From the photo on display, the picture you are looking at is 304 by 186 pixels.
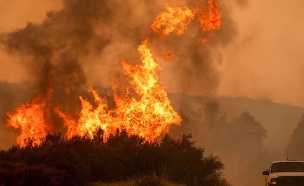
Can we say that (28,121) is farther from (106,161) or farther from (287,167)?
(287,167)

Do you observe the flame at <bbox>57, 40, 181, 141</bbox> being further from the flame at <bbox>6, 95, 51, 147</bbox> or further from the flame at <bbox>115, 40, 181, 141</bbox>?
the flame at <bbox>6, 95, 51, 147</bbox>

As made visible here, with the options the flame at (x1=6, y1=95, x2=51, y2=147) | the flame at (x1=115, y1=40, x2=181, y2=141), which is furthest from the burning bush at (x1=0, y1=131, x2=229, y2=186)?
the flame at (x1=6, y1=95, x2=51, y2=147)

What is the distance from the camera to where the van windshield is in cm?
2909

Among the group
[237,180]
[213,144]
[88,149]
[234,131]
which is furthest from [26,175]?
[234,131]

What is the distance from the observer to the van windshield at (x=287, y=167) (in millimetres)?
29094

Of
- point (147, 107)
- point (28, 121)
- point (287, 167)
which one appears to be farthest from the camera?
point (28, 121)

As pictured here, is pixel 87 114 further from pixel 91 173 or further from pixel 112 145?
pixel 91 173

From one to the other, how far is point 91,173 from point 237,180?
73851 mm

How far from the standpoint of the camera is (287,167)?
96.2 ft

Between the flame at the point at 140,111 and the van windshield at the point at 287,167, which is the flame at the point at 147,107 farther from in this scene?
the van windshield at the point at 287,167

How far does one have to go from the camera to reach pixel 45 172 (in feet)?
73.2

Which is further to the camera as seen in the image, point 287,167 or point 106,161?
point 106,161

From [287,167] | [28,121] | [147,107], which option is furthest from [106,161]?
[28,121]

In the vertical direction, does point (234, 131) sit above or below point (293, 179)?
above
